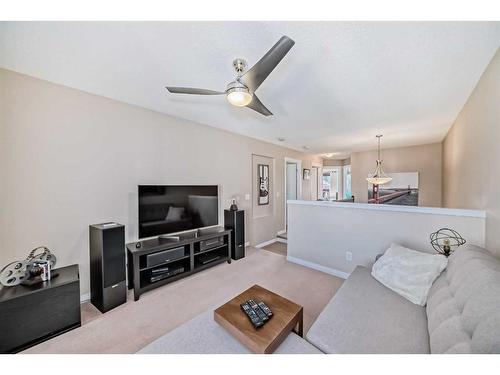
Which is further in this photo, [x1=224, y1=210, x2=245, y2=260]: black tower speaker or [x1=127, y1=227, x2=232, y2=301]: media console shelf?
[x1=224, y1=210, x2=245, y2=260]: black tower speaker

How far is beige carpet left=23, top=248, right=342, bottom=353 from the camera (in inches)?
61.8

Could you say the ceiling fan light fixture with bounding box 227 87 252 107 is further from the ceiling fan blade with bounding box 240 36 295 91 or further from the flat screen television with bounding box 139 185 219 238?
the flat screen television with bounding box 139 185 219 238

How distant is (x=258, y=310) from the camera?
1.31 metres

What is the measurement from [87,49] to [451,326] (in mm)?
2903

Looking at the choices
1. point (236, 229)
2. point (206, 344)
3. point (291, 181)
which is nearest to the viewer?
point (206, 344)

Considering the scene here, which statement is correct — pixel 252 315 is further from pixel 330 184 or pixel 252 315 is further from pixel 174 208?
pixel 330 184

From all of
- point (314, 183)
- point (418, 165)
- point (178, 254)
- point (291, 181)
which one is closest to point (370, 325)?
point (178, 254)

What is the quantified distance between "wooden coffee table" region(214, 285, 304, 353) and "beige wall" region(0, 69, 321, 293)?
6.08ft

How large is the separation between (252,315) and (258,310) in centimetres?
7

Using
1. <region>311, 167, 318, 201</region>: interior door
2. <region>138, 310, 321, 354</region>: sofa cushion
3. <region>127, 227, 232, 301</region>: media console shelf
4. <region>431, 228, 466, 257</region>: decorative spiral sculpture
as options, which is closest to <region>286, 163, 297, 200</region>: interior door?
<region>311, 167, 318, 201</region>: interior door

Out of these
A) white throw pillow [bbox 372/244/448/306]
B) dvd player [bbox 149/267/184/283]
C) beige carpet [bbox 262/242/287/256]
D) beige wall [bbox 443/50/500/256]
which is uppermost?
beige wall [bbox 443/50/500/256]

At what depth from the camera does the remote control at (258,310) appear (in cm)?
124
